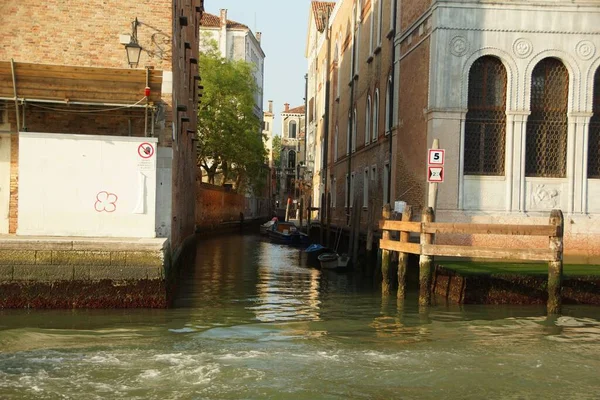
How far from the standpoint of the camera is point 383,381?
24.1 ft

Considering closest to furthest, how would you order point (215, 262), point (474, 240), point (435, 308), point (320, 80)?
point (435, 308), point (474, 240), point (215, 262), point (320, 80)

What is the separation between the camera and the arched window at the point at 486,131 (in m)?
15.8

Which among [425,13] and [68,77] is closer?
[68,77]

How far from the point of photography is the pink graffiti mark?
39.5ft

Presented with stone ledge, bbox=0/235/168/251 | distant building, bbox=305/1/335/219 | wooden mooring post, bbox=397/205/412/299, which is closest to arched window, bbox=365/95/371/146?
wooden mooring post, bbox=397/205/412/299

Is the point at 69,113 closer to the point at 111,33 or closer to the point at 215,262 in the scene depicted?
the point at 111,33

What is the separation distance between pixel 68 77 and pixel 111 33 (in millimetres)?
1854

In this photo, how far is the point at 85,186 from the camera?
11984 millimetres

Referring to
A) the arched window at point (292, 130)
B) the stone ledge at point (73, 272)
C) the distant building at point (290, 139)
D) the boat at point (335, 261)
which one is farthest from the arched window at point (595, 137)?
the arched window at point (292, 130)

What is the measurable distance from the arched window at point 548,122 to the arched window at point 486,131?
1.82 ft

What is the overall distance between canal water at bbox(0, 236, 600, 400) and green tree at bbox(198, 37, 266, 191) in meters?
26.2

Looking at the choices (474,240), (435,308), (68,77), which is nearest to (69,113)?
(68,77)

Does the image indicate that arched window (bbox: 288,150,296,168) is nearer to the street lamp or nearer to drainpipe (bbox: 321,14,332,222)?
drainpipe (bbox: 321,14,332,222)

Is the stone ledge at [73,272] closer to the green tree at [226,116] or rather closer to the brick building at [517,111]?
the brick building at [517,111]
